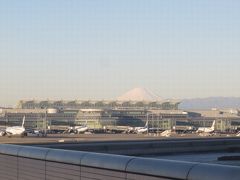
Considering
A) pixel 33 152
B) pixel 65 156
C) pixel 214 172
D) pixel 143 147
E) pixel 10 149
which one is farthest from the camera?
pixel 143 147

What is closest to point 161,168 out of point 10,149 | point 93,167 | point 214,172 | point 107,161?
point 214,172

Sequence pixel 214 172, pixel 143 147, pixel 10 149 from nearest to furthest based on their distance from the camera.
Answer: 1. pixel 214 172
2. pixel 10 149
3. pixel 143 147

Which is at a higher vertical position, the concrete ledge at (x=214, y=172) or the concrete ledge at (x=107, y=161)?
the concrete ledge at (x=214, y=172)

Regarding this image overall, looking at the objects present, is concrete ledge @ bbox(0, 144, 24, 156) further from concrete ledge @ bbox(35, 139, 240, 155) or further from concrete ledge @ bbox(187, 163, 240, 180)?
concrete ledge @ bbox(187, 163, 240, 180)

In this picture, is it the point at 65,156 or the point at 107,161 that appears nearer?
the point at 107,161

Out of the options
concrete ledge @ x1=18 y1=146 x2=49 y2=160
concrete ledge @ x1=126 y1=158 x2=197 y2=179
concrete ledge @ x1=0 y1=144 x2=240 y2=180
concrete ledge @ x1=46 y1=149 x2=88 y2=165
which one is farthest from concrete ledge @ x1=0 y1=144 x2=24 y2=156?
concrete ledge @ x1=126 y1=158 x2=197 y2=179

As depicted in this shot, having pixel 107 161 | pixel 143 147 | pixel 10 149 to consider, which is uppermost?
pixel 107 161

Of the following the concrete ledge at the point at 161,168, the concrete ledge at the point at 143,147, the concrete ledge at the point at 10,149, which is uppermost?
the concrete ledge at the point at 161,168

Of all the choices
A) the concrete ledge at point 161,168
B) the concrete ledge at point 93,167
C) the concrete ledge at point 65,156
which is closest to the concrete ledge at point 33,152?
the concrete ledge at point 93,167

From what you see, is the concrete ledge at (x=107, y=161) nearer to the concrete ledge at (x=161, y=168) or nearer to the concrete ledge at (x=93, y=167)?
the concrete ledge at (x=93, y=167)

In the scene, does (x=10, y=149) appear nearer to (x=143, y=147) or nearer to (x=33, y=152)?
(x=33, y=152)

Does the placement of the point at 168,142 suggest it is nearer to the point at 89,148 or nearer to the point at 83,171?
the point at 89,148

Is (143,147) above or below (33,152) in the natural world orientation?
below

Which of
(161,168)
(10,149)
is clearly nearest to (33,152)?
(10,149)
